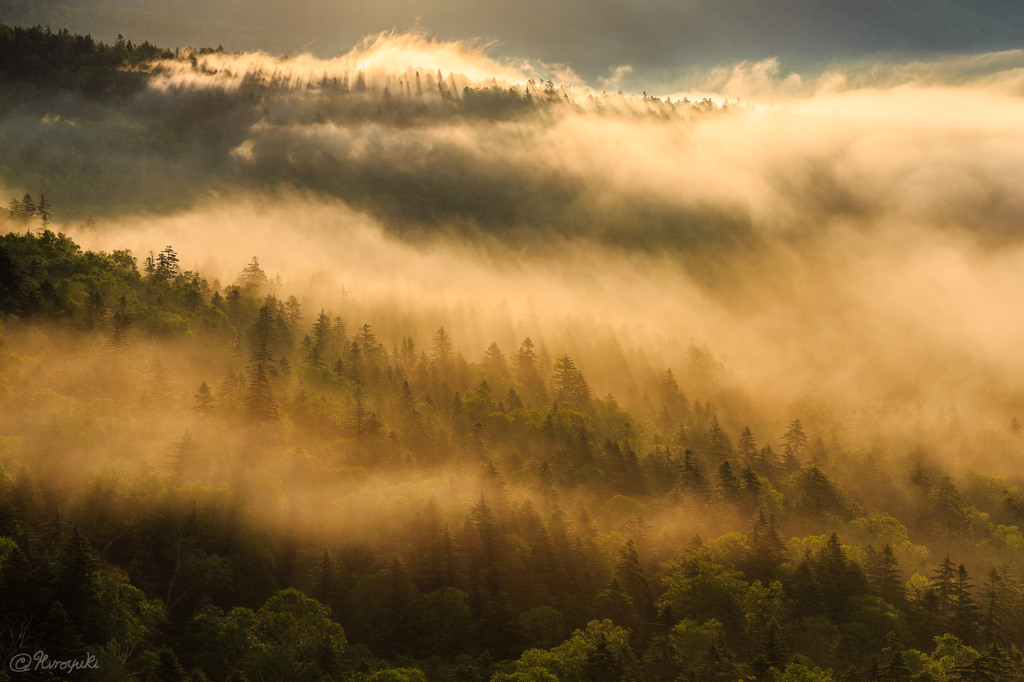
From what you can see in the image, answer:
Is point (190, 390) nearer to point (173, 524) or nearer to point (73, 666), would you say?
point (173, 524)

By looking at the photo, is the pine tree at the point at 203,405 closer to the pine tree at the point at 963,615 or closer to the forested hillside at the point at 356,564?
the forested hillside at the point at 356,564

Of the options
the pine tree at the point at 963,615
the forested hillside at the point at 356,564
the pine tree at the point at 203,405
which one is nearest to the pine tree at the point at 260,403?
the forested hillside at the point at 356,564

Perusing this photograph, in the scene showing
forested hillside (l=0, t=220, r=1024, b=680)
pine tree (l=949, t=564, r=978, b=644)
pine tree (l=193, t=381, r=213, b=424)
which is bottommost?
pine tree (l=949, t=564, r=978, b=644)

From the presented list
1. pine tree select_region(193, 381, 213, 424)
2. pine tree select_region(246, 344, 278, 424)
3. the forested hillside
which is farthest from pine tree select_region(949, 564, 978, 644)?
pine tree select_region(193, 381, 213, 424)

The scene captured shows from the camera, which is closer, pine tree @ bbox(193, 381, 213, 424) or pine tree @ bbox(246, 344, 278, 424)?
pine tree @ bbox(193, 381, 213, 424)

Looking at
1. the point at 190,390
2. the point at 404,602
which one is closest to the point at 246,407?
the point at 190,390

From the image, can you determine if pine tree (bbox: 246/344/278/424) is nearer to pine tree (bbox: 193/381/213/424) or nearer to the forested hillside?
the forested hillside

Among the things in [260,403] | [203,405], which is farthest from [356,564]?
[203,405]

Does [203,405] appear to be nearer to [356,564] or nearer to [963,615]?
[356,564]

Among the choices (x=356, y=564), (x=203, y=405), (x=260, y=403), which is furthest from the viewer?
(x=260, y=403)

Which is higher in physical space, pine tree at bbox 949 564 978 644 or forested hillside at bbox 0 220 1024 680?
forested hillside at bbox 0 220 1024 680

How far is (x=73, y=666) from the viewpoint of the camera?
83.4 m

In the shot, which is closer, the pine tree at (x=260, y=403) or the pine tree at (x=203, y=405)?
the pine tree at (x=203, y=405)

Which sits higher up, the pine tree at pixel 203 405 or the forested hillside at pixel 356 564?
the pine tree at pixel 203 405
